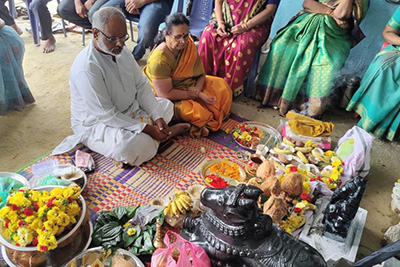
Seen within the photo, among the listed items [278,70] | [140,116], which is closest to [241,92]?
[278,70]

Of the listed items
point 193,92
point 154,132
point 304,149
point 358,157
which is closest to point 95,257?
point 154,132

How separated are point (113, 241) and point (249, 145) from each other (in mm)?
1785

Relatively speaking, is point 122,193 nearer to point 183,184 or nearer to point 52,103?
point 183,184

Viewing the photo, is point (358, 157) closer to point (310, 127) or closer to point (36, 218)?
point (310, 127)

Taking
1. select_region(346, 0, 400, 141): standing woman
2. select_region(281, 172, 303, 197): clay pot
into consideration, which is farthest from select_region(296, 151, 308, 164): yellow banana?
select_region(346, 0, 400, 141): standing woman

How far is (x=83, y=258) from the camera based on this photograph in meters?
2.01

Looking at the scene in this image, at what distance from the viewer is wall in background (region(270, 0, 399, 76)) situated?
13.8 feet

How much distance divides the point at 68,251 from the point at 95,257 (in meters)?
0.17

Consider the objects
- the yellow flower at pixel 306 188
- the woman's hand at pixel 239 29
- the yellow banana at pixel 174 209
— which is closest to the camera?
the yellow banana at pixel 174 209

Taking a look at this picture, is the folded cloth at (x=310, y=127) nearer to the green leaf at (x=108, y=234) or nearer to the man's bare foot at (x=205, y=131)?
the man's bare foot at (x=205, y=131)

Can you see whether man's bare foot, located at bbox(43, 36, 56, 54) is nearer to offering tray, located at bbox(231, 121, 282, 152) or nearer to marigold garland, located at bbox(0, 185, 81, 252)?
offering tray, located at bbox(231, 121, 282, 152)

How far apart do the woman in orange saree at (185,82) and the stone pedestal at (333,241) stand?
5.19 feet

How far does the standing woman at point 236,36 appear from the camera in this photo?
13.2 feet

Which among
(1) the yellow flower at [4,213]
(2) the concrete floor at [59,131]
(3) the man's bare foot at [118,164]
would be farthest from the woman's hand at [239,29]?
(1) the yellow flower at [4,213]
